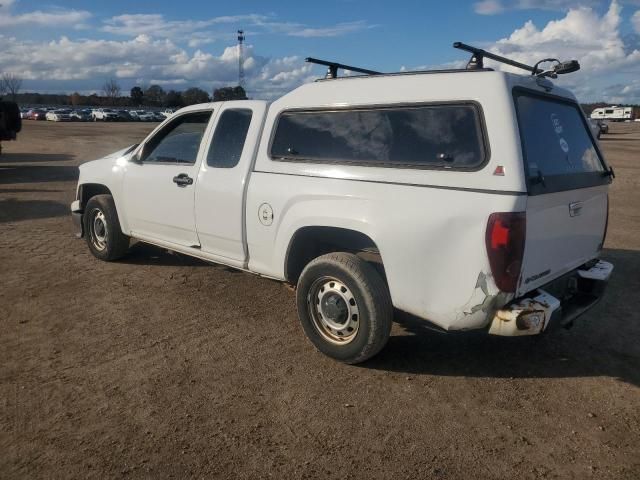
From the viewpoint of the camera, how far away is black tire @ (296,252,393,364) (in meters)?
3.63

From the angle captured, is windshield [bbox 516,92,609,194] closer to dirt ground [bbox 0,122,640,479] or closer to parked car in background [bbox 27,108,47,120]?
dirt ground [bbox 0,122,640,479]

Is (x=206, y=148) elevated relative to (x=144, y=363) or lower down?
elevated

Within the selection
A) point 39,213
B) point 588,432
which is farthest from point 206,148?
point 39,213

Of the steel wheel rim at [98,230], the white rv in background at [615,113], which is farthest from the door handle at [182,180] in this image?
the white rv in background at [615,113]

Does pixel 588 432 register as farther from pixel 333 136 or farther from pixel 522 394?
pixel 333 136

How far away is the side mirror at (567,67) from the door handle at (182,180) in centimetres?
324

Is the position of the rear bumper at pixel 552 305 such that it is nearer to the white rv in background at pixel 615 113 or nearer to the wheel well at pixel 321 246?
the wheel well at pixel 321 246

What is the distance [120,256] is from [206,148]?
7.15ft

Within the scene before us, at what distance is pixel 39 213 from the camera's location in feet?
30.5

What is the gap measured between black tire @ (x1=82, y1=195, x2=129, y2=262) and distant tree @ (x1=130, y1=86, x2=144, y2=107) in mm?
97165

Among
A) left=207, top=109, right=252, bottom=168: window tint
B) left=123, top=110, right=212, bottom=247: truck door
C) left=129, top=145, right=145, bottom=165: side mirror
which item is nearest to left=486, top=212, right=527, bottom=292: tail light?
left=207, top=109, right=252, bottom=168: window tint

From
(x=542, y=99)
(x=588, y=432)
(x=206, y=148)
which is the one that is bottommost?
(x=588, y=432)

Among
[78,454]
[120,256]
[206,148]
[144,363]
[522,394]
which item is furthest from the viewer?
[120,256]

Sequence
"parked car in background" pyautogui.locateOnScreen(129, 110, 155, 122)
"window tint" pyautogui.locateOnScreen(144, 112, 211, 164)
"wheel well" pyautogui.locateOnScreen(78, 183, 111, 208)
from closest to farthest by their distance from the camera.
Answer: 1. "window tint" pyautogui.locateOnScreen(144, 112, 211, 164)
2. "wheel well" pyautogui.locateOnScreen(78, 183, 111, 208)
3. "parked car in background" pyautogui.locateOnScreen(129, 110, 155, 122)
